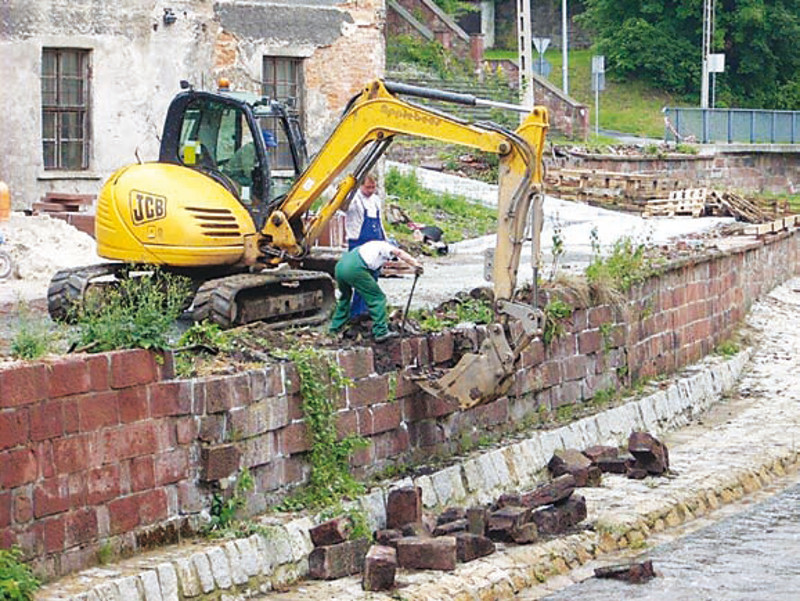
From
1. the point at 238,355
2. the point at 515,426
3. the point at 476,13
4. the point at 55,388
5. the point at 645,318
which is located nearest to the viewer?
the point at 55,388

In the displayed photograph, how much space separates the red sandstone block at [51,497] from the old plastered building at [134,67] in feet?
51.5

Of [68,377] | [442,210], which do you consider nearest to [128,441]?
[68,377]

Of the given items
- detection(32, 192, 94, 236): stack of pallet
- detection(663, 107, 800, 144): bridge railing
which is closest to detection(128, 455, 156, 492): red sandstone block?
detection(32, 192, 94, 236): stack of pallet

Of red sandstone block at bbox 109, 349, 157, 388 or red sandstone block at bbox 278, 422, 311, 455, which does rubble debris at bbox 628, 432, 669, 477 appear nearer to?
red sandstone block at bbox 278, 422, 311, 455

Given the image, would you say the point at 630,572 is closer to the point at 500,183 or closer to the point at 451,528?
the point at 451,528

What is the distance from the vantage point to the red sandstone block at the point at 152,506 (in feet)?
49.3

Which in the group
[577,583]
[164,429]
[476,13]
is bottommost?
[577,583]

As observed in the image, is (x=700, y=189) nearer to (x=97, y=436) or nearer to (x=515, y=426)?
(x=515, y=426)

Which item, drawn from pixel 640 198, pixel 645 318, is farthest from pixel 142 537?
pixel 640 198

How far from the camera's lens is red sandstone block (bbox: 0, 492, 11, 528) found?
13547 millimetres

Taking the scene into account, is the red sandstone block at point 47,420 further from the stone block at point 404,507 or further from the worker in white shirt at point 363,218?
the worker in white shirt at point 363,218

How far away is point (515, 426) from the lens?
21.3m

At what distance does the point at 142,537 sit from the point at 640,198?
3028 centimetres

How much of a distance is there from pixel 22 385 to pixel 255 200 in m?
8.62
